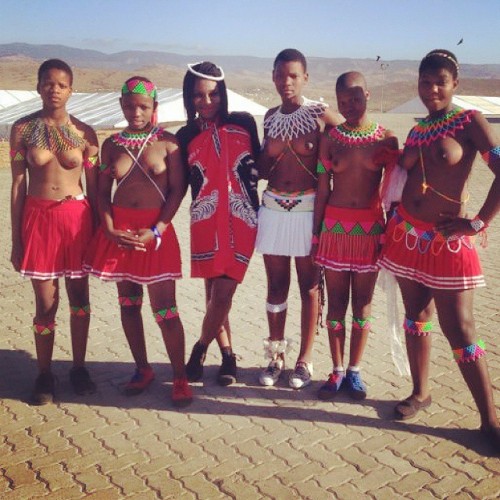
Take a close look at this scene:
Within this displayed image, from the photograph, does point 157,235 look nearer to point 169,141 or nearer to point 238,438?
point 169,141

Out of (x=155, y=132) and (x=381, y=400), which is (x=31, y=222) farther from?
(x=381, y=400)

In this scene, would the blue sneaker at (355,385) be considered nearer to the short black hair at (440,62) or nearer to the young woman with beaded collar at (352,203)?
the young woman with beaded collar at (352,203)

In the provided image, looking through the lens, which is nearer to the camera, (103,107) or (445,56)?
(445,56)

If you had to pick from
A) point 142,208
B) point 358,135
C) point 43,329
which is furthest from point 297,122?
point 43,329

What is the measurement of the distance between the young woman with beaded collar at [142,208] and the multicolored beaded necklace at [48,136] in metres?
0.24

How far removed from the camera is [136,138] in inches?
153

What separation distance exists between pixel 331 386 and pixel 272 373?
49 centimetres

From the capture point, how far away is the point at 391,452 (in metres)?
3.52

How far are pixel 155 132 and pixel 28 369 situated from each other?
7.36ft

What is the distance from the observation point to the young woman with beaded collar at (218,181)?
404 cm

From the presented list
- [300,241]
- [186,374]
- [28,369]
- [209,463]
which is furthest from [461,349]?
[28,369]

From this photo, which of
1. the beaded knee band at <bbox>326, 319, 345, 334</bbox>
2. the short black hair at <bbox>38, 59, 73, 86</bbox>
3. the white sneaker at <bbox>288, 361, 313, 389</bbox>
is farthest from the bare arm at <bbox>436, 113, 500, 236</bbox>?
the short black hair at <bbox>38, 59, 73, 86</bbox>

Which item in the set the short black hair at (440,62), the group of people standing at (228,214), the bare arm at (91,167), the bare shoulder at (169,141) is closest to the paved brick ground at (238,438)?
the group of people standing at (228,214)

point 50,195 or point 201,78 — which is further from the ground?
point 201,78
